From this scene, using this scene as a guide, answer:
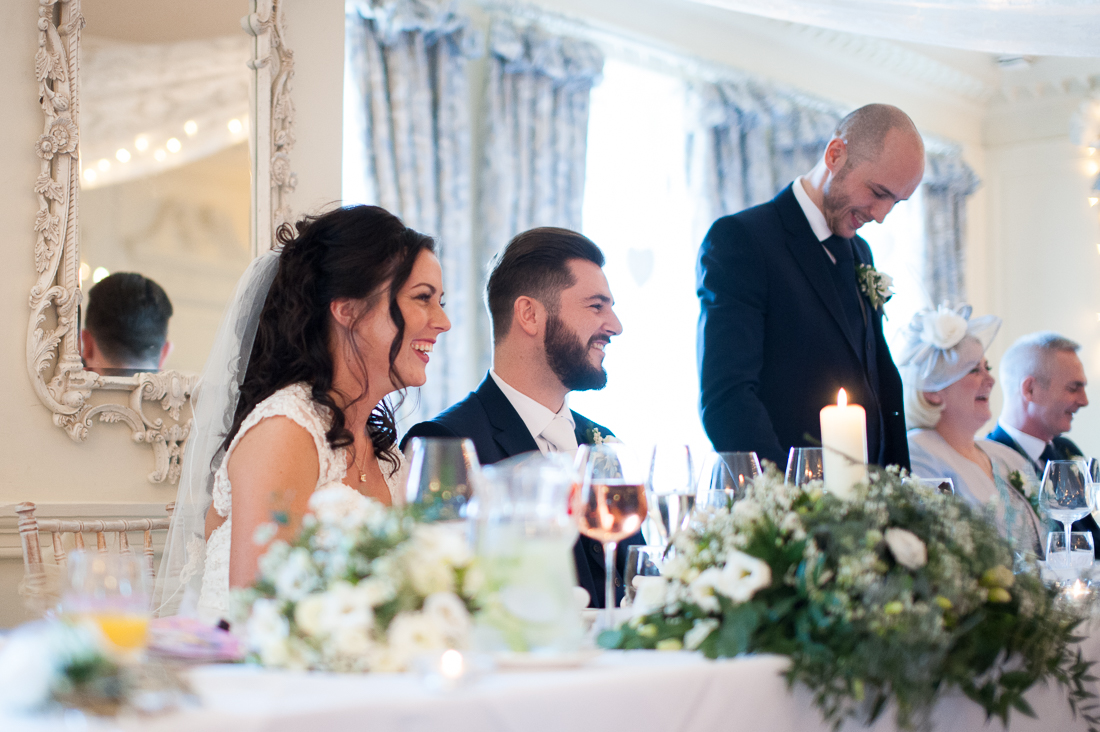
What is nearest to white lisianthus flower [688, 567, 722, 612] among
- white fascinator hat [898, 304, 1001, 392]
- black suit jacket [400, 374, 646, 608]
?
black suit jacket [400, 374, 646, 608]

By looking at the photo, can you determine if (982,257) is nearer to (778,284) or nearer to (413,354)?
(778,284)

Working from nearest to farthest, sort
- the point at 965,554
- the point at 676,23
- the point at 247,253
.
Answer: the point at 965,554 → the point at 247,253 → the point at 676,23

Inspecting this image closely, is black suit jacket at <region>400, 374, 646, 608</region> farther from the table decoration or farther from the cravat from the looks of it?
the table decoration

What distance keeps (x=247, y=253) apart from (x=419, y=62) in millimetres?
1468

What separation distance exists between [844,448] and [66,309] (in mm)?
2429

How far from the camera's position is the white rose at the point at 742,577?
1.09 meters

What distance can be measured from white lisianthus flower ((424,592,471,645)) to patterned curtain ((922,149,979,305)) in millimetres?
6566

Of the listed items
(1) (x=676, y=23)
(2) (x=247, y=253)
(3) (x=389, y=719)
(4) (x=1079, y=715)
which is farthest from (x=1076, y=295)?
(3) (x=389, y=719)

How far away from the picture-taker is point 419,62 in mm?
4453

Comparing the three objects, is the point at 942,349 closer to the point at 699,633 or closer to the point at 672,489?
the point at 672,489

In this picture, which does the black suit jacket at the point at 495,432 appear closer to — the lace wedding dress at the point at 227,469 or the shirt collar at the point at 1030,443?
the lace wedding dress at the point at 227,469

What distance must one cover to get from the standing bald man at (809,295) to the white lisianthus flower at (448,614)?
1814mm

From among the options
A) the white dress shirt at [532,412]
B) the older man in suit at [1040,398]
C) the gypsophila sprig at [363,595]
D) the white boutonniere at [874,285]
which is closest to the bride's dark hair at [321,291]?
the white dress shirt at [532,412]

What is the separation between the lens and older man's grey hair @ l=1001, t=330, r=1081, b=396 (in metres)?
4.49
